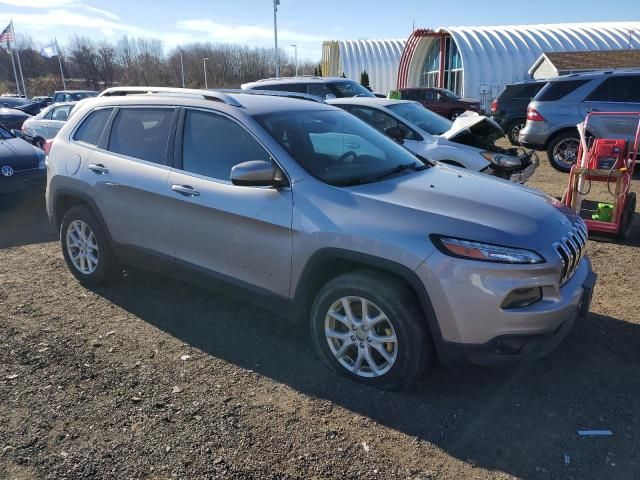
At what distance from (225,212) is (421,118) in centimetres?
592

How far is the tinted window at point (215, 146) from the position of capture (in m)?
3.63

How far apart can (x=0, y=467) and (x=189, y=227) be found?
6.06ft

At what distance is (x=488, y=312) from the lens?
2775 mm

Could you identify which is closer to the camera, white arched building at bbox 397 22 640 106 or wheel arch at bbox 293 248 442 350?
wheel arch at bbox 293 248 442 350

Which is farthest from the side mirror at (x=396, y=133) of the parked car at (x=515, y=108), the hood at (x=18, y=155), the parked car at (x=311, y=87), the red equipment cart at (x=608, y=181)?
the parked car at (x=515, y=108)

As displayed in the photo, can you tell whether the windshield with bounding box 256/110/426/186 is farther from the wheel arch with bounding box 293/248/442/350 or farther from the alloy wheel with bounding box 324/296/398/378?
the alloy wheel with bounding box 324/296/398/378

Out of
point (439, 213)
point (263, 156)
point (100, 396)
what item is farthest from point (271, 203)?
point (100, 396)

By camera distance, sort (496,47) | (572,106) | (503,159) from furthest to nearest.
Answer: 1. (496,47)
2. (572,106)
3. (503,159)

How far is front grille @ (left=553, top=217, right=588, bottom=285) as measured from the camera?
118 inches

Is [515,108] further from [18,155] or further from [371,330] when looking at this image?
[371,330]

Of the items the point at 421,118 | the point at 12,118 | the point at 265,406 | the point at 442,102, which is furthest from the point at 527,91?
the point at 12,118

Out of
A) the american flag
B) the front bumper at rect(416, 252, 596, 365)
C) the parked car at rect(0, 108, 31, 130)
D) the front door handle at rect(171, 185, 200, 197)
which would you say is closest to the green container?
the front bumper at rect(416, 252, 596, 365)

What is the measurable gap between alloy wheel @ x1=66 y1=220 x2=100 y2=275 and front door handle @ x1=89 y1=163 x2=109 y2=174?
1.74 ft

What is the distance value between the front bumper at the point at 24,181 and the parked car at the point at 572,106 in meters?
9.41
